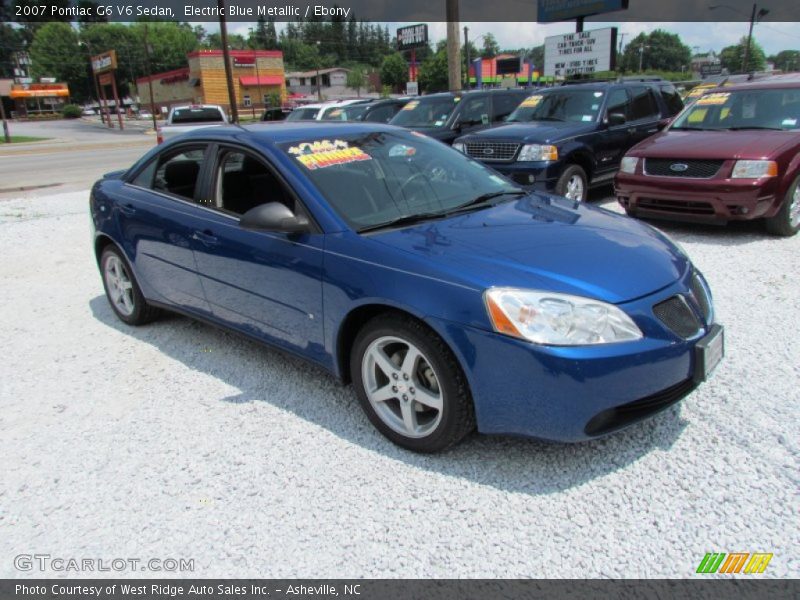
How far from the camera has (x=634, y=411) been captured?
8.50ft

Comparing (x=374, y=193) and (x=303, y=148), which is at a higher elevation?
(x=303, y=148)

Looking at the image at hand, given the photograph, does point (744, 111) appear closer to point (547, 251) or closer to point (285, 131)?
point (547, 251)

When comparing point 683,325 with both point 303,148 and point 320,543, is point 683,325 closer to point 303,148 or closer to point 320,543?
point 320,543

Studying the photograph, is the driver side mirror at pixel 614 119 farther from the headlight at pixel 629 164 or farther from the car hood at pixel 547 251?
the car hood at pixel 547 251

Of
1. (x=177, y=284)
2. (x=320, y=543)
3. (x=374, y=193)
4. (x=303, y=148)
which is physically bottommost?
(x=320, y=543)

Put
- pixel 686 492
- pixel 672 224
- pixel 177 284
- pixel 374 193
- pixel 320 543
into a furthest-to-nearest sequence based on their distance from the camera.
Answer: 1. pixel 672 224
2. pixel 177 284
3. pixel 374 193
4. pixel 686 492
5. pixel 320 543

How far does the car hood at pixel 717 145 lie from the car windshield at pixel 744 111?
0.22 m

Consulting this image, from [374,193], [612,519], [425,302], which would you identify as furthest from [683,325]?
[374,193]

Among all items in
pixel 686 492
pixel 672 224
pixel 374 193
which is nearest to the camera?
pixel 686 492

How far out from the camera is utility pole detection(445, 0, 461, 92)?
54.6 feet

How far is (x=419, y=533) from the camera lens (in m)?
2.45

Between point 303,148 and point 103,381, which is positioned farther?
point 103,381

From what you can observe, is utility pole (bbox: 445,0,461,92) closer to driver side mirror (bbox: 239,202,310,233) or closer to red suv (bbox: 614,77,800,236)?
red suv (bbox: 614,77,800,236)

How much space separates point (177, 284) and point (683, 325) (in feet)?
10.2
